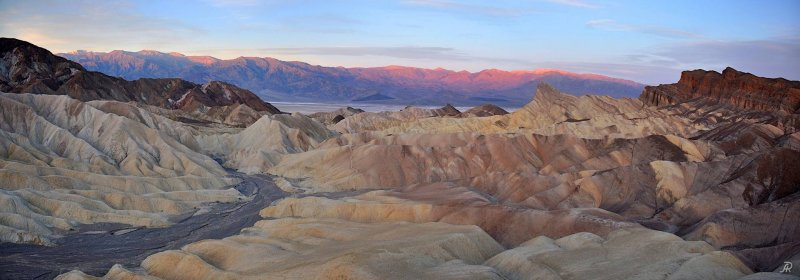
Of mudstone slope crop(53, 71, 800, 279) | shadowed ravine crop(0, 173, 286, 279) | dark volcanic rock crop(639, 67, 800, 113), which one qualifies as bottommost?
shadowed ravine crop(0, 173, 286, 279)

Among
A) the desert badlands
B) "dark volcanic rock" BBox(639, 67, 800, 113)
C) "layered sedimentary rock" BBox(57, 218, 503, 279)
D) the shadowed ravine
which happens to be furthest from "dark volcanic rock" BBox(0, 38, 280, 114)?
"layered sedimentary rock" BBox(57, 218, 503, 279)

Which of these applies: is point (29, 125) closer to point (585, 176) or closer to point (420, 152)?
point (420, 152)

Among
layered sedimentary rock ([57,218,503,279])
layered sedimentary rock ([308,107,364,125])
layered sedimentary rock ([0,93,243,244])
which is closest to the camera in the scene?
layered sedimentary rock ([57,218,503,279])

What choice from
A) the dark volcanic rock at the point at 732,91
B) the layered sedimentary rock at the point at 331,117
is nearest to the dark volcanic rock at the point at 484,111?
the layered sedimentary rock at the point at 331,117

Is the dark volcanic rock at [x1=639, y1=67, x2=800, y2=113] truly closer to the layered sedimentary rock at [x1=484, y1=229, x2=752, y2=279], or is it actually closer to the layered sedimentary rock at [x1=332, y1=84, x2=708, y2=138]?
the layered sedimentary rock at [x1=332, y1=84, x2=708, y2=138]

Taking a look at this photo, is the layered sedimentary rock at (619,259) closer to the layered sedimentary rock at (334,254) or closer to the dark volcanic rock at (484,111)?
the layered sedimentary rock at (334,254)

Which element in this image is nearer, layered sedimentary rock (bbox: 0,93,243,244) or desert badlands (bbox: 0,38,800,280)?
desert badlands (bbox: 0,38,800,280)
